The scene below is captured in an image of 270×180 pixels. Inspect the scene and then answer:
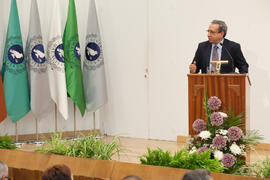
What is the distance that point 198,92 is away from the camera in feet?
14.4

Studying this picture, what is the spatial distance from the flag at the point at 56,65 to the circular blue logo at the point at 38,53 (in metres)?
0.15

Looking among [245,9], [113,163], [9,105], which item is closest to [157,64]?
[245,9]

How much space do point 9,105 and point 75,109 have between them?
110 cm

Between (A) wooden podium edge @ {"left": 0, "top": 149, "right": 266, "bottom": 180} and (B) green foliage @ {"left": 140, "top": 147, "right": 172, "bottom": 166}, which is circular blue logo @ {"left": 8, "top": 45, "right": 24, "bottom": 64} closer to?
(A) wooden podium edge @ {"left": 0, "top": 149, "right": 266, "bottom": 180}

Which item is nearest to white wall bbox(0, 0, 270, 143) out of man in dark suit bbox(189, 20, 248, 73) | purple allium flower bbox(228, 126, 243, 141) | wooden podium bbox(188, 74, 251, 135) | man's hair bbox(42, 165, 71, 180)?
man in dark suit bbox(189, 20, 248, 73)

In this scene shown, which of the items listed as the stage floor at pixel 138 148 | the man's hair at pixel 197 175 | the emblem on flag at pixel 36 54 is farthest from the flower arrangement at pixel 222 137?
the emblem on flag at pixel 36 54

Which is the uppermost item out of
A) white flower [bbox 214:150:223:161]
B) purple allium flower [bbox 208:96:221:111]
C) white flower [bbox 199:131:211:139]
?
purple allium flower [bbox 208:96:221:111]

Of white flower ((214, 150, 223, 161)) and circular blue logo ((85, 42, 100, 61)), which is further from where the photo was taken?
circular blue logo ((85, 42, 100, 61))

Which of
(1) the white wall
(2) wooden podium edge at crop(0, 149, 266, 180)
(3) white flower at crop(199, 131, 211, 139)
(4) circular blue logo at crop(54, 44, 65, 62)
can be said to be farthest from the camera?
(4) circular blue logo at crop(54, 44, 65, 62)

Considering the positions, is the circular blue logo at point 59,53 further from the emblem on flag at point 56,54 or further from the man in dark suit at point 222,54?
the man in dark suit at point 222,54

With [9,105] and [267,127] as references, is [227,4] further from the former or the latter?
[9,105]

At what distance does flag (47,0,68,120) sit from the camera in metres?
7.05

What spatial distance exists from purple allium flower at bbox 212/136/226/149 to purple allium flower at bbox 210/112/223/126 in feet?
0.38

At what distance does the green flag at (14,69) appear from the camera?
680 cm
